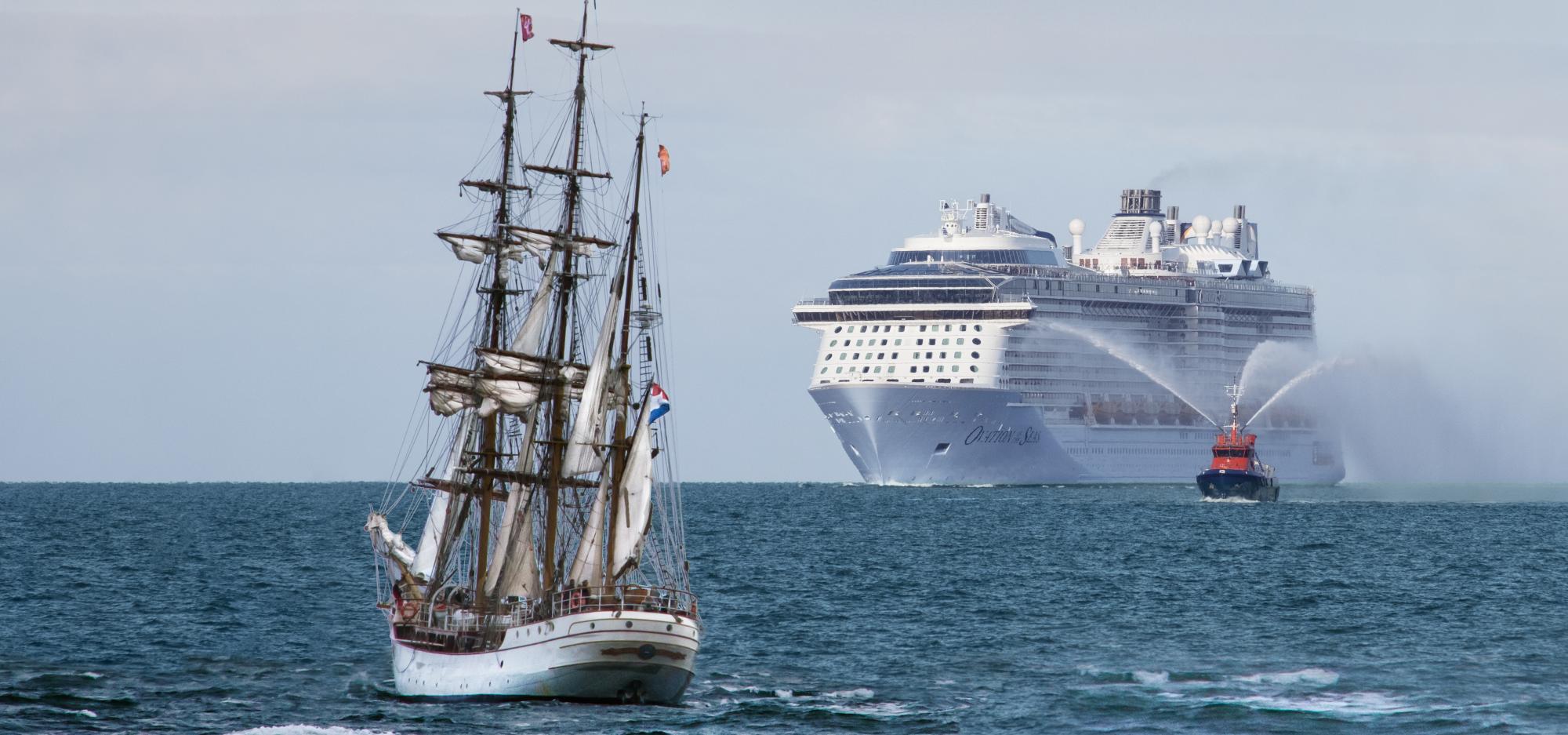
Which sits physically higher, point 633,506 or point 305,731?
point 633,506

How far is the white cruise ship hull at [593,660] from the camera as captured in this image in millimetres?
42625

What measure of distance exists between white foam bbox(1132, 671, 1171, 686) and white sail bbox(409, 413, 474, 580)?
16814 mm

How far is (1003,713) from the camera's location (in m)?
44.0

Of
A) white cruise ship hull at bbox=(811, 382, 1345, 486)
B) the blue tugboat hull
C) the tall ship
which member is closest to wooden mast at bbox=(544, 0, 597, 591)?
the tall ship

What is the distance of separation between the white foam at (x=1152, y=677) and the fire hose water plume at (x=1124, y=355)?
127m

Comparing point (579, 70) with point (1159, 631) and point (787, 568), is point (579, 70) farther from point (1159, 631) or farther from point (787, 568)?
point (787, 568)

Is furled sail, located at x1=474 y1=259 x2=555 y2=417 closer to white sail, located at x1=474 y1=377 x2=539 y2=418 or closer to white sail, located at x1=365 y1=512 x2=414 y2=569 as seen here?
white sail, located at x1=474 y1=377 x2=539 y2=418

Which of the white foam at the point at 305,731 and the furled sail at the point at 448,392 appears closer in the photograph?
the white foam at the point at 305,731

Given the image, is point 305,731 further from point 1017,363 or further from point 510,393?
point 1017,363

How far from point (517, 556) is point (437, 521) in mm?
5584

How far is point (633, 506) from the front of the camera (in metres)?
46.6

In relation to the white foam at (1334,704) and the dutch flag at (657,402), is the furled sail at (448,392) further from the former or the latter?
the white foam at (1334,704)

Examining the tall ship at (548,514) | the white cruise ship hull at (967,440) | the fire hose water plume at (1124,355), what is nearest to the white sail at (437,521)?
the tall ship at (548,514)

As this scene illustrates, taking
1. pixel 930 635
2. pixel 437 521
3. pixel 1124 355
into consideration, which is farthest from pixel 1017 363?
pixel 437 521
